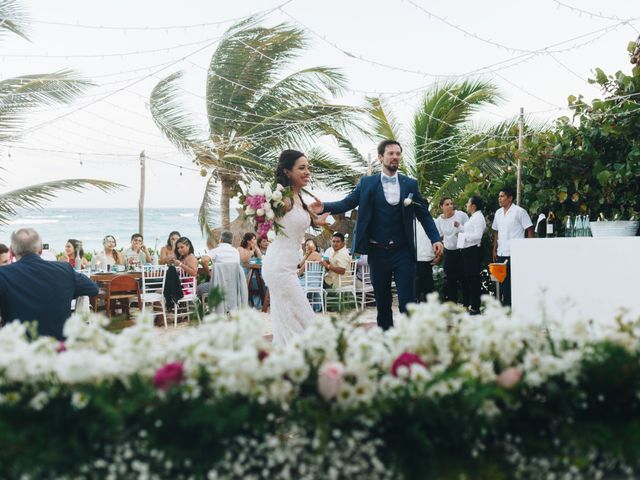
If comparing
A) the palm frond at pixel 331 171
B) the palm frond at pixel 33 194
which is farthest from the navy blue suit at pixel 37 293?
the palm frond at pixel 331 171

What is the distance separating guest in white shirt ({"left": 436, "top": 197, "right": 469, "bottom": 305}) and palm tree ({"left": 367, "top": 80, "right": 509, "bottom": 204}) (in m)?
3.59

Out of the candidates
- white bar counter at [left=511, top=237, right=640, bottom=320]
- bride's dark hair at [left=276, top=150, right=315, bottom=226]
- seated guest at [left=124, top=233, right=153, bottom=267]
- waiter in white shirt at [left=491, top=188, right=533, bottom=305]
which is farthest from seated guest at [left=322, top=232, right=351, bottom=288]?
bride's dark hair at [left=276, top=150, right=315, bottom=226]

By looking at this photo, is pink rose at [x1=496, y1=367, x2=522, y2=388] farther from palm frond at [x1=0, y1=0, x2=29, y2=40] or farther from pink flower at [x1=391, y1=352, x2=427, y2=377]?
palm frond at [x1=0, y1=0, x2=29, y2=40]

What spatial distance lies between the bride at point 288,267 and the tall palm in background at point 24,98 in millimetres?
5431

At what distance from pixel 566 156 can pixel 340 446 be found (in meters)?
7.11

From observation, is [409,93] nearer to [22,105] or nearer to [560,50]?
[560,50]

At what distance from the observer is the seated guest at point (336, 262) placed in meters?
10.0

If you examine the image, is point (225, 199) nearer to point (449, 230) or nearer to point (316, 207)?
point (449, 230)

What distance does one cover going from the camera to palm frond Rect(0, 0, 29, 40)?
334 inches

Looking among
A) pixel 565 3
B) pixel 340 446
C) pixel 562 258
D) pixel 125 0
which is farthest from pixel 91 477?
pixel 125 0

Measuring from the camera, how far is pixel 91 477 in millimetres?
1320

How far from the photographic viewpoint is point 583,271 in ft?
19.0

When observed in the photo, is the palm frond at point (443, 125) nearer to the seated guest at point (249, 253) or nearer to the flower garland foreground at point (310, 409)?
the seated guest at point (249, 253)

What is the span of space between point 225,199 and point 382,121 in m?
3.36
